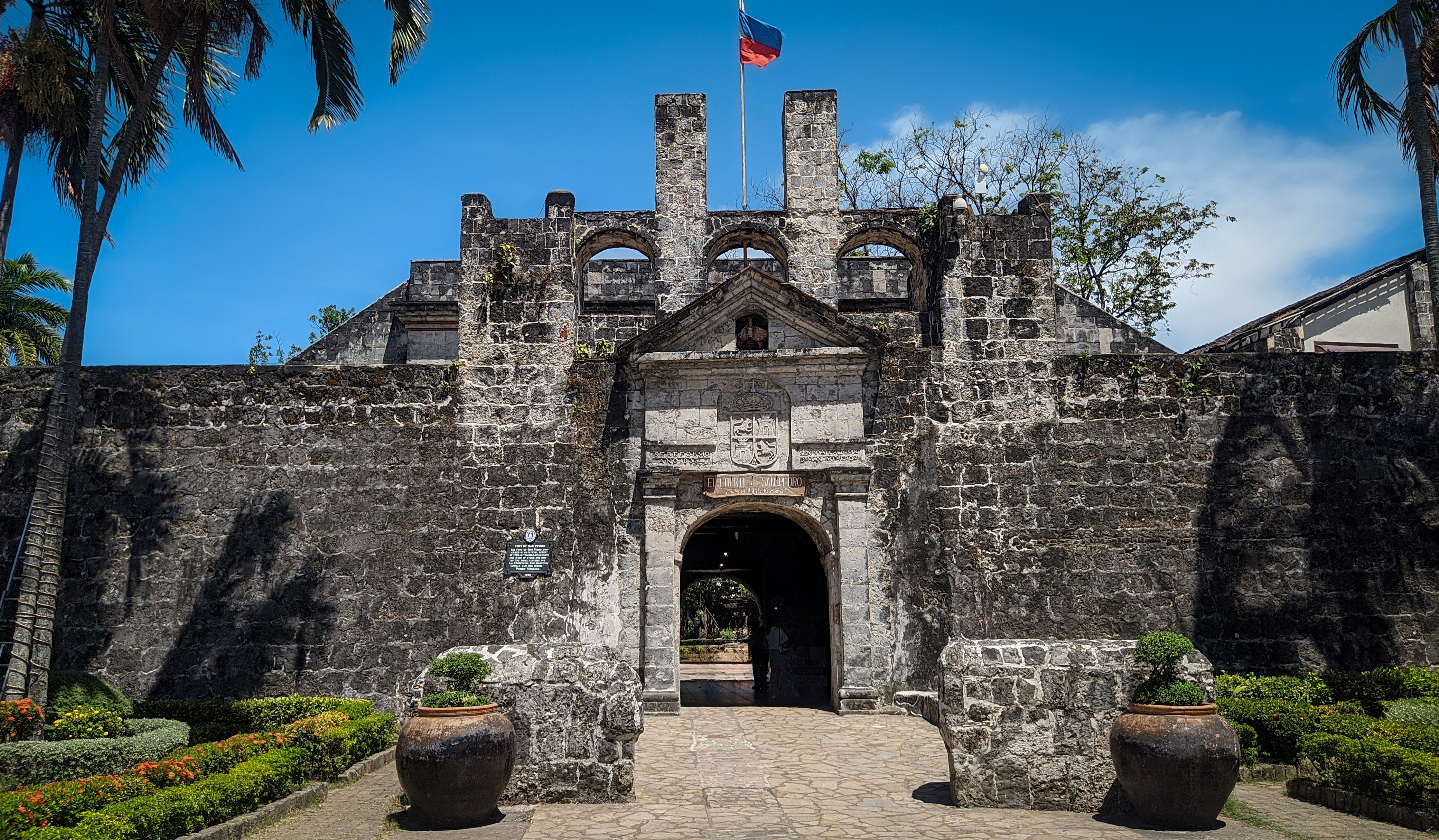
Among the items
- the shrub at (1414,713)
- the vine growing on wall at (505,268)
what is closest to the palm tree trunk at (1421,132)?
the shrub at (1414,713)

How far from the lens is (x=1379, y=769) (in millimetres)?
7652

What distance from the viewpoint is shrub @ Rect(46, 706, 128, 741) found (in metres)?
9.46

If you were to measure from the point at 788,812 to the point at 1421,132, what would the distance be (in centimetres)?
1319

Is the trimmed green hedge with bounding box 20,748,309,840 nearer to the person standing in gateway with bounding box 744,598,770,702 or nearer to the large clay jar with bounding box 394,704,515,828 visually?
the large clay jar with bounding box 394,704,515,828

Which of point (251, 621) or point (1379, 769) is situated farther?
point (251, 621)

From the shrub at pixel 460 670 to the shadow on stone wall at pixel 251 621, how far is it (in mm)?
5956

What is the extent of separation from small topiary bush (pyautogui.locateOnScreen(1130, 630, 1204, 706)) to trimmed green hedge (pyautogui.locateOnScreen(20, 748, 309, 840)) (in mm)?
6873

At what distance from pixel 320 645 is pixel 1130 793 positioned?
10000 mm

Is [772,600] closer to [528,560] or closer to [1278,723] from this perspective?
[528,560]

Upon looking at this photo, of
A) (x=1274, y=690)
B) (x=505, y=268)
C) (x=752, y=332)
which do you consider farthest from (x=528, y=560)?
(x=1274, y=690)

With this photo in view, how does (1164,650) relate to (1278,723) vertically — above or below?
above

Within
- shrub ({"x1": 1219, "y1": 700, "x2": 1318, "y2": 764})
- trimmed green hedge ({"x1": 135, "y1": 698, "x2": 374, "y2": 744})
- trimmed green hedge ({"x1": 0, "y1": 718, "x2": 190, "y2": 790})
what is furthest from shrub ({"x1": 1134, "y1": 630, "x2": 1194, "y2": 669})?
trimmed green hedge ({"x1": 0, "y1": 718, "x2": 190, "y2": 790})

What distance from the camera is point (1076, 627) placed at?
1262 cm

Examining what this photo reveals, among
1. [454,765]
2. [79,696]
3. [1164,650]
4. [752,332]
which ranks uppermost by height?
[752,332]
